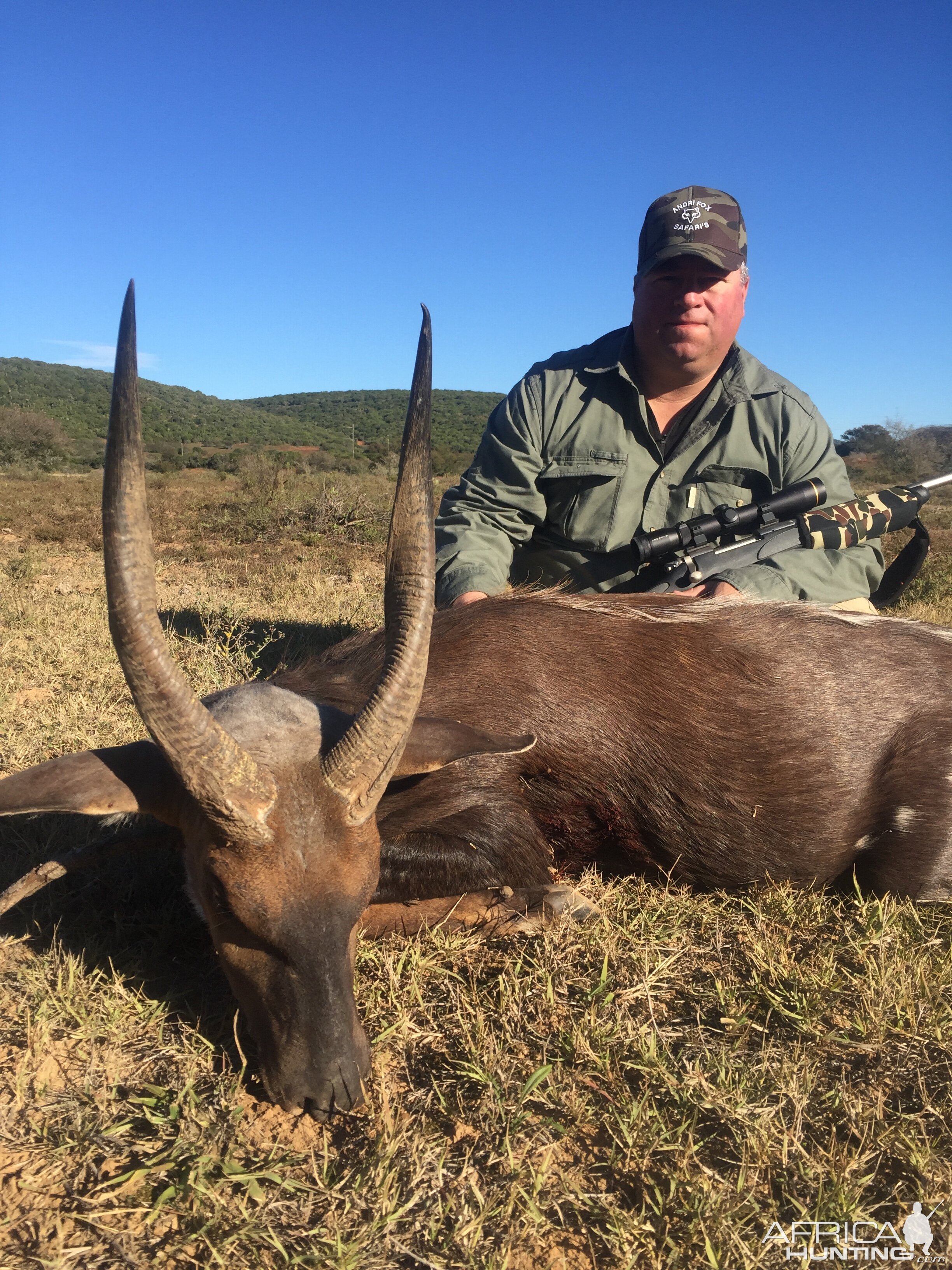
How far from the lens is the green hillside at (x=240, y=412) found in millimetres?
52844

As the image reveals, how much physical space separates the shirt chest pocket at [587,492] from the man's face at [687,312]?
28.2 inches

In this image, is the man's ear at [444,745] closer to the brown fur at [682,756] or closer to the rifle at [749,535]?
the brown fur at [682,756]

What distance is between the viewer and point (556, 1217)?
2.06 metres

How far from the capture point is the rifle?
4941 mm

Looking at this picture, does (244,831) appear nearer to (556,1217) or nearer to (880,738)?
(556,1217)

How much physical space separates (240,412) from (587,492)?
282 feet

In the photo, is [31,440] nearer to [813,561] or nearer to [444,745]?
[813,561]

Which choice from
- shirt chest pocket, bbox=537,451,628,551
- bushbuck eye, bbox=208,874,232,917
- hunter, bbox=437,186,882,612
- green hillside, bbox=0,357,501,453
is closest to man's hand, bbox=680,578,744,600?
hunter, bbox=437,186,882,612

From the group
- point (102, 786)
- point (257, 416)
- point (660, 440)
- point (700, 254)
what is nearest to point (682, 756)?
point (102, 786)

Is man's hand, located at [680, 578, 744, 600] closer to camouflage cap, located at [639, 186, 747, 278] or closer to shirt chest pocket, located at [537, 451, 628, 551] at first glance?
shirt chest pocket, located at [537, 451, 628, 551]

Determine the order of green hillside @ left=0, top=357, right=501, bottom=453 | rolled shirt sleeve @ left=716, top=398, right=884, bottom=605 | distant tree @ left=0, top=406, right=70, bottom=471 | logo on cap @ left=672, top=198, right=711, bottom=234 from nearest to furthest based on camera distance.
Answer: rolled shirt sleeve @ left=716, top=398, right=884, bottom=605 → logo on cap @ left=672, top=198, right=711, bottom=234 → distant tree @ left=0, top=406, right=70, bottom=471 → green hillside @ left=0, top=357, right=501, bottom=453

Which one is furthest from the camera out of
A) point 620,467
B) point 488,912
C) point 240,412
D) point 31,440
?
point 240,412

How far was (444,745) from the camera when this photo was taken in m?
2.67

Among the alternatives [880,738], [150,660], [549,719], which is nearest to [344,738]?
[150,660]
